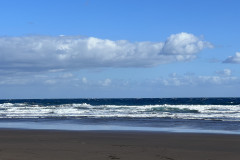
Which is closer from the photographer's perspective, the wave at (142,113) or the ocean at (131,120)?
the ocean at (131,120)

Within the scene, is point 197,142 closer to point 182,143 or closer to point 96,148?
point 182,143

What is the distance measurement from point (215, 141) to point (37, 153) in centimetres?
754

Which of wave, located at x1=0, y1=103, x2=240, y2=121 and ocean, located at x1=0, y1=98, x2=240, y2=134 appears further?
wave, located at x1=0, y1=103, x2=240, y2=121

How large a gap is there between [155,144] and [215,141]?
2790 millimetres

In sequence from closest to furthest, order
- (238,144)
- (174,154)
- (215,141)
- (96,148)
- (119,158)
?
(119,158) → (174,154) → (96,148) → (238,144) → (215,141)

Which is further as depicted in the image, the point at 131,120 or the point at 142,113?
the point at 142,113

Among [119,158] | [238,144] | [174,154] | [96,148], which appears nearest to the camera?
[119,158]

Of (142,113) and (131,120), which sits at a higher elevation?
(142,113)

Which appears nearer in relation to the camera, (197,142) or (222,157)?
(222,157)

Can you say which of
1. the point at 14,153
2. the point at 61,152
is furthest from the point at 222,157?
the point at 14,153

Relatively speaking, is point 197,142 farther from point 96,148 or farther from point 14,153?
point 14,153

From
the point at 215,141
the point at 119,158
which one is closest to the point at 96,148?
the point at 119,158

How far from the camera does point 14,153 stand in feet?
36.2

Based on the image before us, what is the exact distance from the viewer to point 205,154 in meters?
11.0
